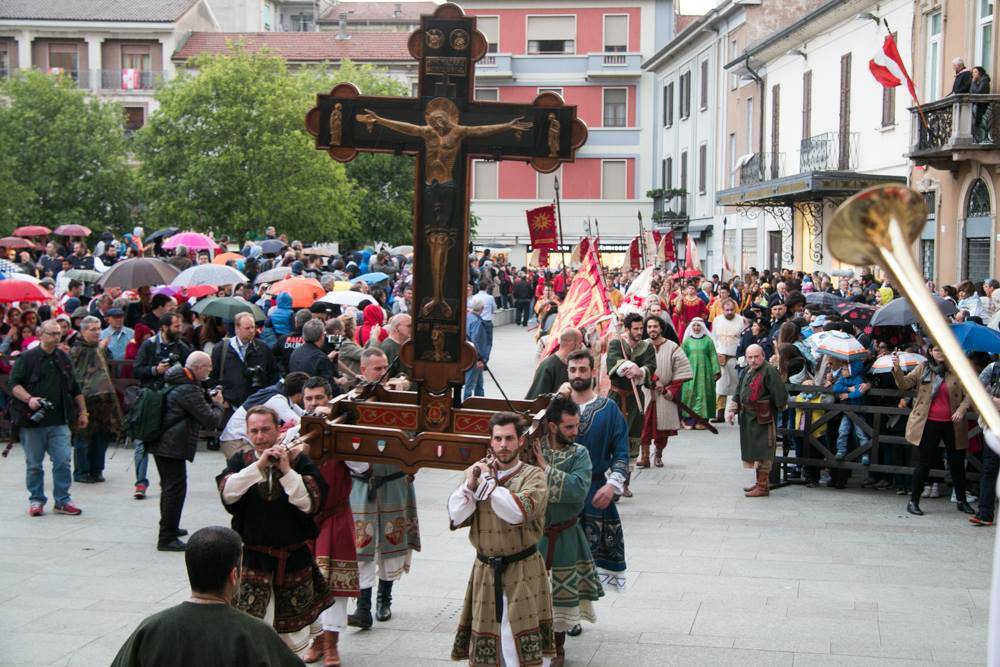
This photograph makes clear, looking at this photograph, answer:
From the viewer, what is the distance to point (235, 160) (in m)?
38.2

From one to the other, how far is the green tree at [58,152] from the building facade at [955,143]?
33209 millimetres

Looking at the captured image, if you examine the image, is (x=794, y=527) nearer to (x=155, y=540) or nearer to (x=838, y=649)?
(x=838, y=649)

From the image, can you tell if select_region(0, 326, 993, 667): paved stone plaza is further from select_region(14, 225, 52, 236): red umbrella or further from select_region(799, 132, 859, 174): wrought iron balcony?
select_region(14, 225, 52, 236): red umbrella

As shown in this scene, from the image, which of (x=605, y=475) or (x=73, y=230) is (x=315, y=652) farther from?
(x=73, y=230)

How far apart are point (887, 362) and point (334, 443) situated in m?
7.88

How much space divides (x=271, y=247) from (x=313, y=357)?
13.8 m

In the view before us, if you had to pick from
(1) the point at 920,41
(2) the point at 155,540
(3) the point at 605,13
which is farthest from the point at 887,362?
(3) the point at 605,13

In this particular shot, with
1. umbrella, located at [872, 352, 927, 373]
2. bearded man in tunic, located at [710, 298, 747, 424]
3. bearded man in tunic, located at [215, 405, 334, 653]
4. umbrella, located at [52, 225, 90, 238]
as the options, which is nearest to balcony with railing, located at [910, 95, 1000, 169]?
bearded man in tunic, located at [710, 298, 747, 424]

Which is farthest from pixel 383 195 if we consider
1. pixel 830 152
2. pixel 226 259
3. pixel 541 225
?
pixel 541 225

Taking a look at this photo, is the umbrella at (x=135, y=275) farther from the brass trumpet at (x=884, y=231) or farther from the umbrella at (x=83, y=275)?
the brass trumpet at (x=884, y=231)

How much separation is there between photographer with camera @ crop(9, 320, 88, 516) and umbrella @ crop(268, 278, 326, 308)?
16.2 ft

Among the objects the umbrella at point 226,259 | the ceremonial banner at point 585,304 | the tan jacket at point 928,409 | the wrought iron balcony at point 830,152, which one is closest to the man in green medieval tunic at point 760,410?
the tan jacket at point 928,409

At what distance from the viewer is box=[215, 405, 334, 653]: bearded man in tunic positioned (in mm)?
6204

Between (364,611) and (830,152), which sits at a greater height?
(830,152)
